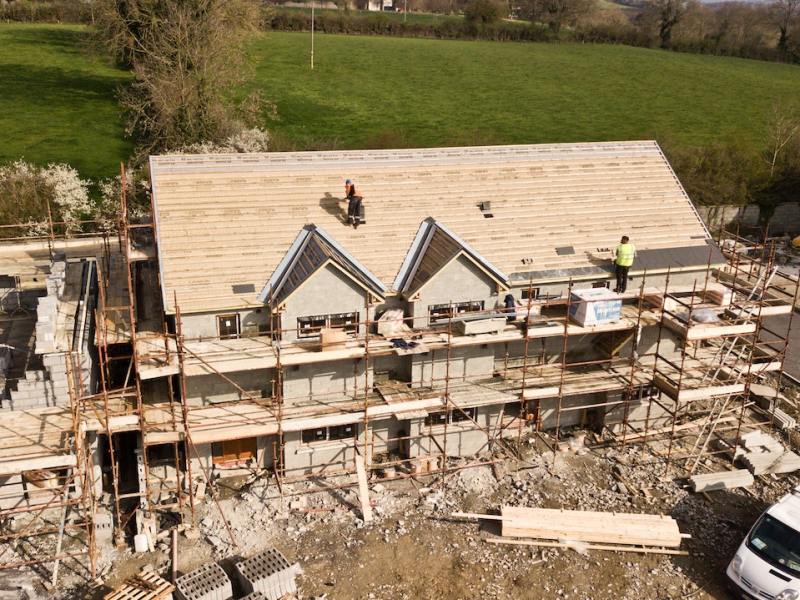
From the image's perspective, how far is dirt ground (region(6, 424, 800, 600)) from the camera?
2316 cm

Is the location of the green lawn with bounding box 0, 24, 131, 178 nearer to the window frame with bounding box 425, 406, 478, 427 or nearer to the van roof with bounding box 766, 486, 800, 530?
the window frame with bounding box 425, 406, 478, 427

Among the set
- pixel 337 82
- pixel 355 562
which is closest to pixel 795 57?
pixel 337 82

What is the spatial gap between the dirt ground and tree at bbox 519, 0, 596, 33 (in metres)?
96.0

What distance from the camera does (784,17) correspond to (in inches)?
4572

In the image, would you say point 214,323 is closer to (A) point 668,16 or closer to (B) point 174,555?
(B) point 174,555

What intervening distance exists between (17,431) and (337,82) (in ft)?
208

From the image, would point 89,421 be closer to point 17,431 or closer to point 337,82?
point 17,431

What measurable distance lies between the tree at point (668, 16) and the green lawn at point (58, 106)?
3247 inches

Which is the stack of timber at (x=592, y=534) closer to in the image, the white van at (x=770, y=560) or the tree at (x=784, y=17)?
the white van at (x=770, y=560)

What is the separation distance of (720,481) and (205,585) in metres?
19.4

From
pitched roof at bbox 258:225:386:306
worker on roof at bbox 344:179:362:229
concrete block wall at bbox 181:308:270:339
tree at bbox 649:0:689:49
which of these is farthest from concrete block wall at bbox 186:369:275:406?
tree at bbox 649:0:689:49

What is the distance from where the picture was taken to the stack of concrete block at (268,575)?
2197cm

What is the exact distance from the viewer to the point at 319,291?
86.6 feet

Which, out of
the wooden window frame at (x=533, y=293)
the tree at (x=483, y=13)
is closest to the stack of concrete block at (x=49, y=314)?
the wooden window frame at (x=533, y=293)
